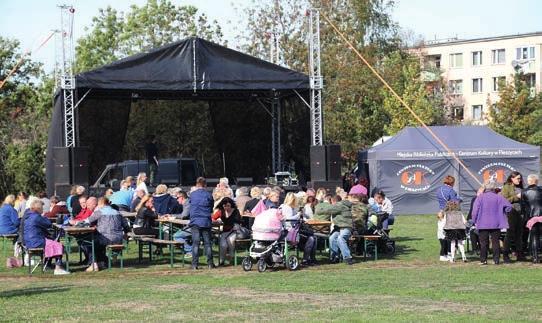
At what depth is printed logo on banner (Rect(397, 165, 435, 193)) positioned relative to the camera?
28750mm

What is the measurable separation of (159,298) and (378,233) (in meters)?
6.15

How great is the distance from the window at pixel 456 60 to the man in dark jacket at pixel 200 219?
2579 inches

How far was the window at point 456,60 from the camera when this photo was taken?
78.3m

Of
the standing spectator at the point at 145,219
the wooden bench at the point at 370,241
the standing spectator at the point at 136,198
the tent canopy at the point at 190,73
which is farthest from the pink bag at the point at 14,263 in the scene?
the tent canopy at the point at 190,73

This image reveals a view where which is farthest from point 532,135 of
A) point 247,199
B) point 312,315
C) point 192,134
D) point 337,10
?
point 312,315

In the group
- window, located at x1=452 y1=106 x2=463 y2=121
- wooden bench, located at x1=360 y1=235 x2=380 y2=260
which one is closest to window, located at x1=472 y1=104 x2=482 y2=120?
window, located at x1=452 y1=106 x2=463 y2=121

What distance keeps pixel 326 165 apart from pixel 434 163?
15.5 feet

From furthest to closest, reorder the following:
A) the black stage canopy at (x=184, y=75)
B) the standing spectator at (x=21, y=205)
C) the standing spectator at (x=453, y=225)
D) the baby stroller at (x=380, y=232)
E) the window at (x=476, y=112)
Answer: the window at (x=476, y=112) < the black stage canopy at (x=184, y=75) < the standing spectator at (x=21, y=205) < the baby stroller at (x=380, y=232) < the standing spectator at (x=453, y=225)

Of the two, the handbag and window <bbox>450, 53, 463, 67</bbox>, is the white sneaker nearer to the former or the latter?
the handbag

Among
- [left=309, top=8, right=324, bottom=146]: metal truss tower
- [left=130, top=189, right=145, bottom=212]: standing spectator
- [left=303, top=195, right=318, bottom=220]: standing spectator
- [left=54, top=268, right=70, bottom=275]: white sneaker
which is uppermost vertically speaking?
[left=309, top=8, right=324, bottom=146]: metal truss tower

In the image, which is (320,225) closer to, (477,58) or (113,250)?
(113,250)

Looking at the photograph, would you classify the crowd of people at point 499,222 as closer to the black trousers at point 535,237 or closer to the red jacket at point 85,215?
the black trousers at point 535,237

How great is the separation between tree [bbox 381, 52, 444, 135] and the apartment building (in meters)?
23.6

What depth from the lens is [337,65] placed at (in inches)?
1779
